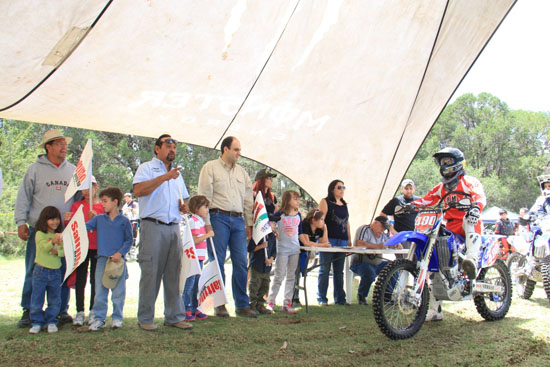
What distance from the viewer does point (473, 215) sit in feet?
14.6

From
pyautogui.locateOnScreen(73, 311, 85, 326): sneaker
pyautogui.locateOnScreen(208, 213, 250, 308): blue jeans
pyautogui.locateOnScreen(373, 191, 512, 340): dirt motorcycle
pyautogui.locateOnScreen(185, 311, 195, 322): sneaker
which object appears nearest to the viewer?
pyautogui.locateOnScreen(373, 191, 512, 340): dirt motorcycle

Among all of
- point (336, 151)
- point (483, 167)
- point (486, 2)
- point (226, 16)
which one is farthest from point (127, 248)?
point (483, 167)

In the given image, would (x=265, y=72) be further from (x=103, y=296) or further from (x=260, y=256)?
(x=103, y=296)

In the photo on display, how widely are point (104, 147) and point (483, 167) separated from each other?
1439 inches

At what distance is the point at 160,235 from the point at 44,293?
3.53ft

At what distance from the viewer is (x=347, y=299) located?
6336 millimetres

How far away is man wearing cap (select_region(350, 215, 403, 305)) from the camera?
634 centimetres

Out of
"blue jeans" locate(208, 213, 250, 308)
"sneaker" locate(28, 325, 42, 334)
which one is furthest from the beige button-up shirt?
"sneaker" locate(28, 325, 42, 334)

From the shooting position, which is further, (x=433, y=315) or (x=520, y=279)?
(x=520, y=279)

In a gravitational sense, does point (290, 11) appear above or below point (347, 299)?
above

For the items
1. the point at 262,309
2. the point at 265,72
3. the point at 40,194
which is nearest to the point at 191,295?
the point at 262,309

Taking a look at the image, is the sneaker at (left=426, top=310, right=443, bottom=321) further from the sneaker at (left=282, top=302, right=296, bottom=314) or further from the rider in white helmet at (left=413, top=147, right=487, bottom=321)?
the sneaker at (left=282, top=302, right=296, bottom=314)

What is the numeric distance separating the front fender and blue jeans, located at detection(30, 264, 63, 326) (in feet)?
9.34

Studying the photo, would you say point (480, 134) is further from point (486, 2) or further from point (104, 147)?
point (486, 2)
